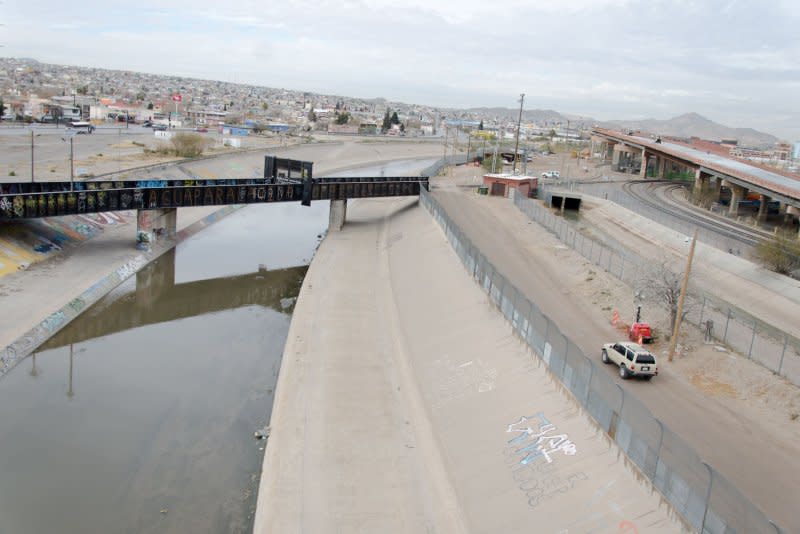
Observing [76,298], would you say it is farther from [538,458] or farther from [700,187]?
[700,187]

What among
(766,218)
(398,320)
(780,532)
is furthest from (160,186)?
(766,218)

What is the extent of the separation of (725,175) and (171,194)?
182 feet

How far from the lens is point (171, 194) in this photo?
51.8 meters

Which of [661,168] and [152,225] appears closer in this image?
[152,225]

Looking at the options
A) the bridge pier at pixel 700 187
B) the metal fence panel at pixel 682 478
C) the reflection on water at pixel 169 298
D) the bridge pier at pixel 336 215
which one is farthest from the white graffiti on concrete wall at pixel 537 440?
the bridge pier at pixel 700 187

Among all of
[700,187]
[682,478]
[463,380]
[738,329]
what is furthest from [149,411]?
[700,187]

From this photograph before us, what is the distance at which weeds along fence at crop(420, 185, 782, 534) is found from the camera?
13.8 meters

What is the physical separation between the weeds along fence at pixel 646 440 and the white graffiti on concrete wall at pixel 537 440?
3.82 ft

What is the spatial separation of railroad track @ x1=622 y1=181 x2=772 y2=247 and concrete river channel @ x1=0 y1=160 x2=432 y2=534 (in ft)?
120

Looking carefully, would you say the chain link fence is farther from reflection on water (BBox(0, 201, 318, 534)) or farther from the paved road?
reflection on water (BBox(0, 201, 318, 534))

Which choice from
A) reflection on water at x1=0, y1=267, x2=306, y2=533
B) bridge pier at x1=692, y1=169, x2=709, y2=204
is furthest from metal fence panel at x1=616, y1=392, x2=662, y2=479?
bridge pier at x1=692, y1=169, x2=709, y2=204

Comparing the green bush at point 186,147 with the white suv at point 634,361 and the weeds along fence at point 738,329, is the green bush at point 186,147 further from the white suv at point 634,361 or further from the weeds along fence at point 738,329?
the white suv at point 634,361

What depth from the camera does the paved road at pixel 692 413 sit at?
17.6m

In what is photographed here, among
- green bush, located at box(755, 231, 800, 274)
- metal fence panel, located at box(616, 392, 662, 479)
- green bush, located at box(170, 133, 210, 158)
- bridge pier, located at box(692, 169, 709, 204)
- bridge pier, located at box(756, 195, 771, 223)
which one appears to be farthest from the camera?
green bush, located at box(170, 133, 210, 158)
